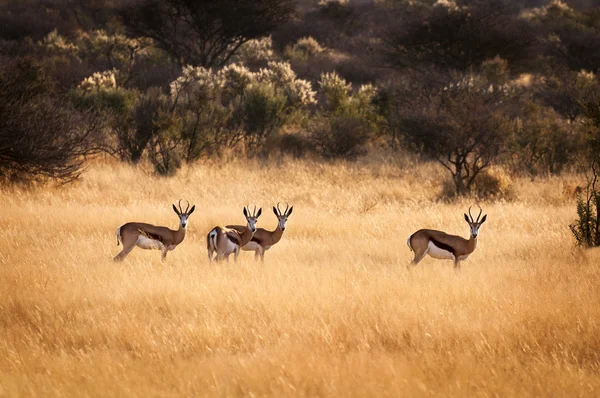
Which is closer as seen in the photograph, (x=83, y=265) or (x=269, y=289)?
(x=269, y=289)

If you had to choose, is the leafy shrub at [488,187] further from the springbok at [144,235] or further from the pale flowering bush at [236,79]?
the pale flowering bush at [236,79]

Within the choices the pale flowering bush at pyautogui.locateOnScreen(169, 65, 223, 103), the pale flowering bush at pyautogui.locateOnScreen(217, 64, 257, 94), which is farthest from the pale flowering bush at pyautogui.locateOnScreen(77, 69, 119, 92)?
the pale flowering bush at pyautogui.locateOnScreen(217, 64, 257, 94)

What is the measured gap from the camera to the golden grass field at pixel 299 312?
5516 mm

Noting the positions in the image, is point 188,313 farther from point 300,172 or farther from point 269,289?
point 300,172

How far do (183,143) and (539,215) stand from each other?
11854 mm

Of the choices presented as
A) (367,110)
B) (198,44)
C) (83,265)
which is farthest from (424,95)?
(83,265)

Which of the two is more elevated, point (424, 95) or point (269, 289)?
point (424, 95)

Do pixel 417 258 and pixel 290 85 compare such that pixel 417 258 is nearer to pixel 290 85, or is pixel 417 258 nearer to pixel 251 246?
pixel 251 246

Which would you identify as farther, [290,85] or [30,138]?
[290,85]

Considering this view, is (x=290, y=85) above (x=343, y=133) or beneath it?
above

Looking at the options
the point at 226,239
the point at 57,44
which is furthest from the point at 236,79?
the point at 226,239

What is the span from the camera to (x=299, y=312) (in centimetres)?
730

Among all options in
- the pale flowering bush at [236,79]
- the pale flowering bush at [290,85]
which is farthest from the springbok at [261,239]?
the pale flowering bush at [236,79]

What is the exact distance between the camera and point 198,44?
130 ft
